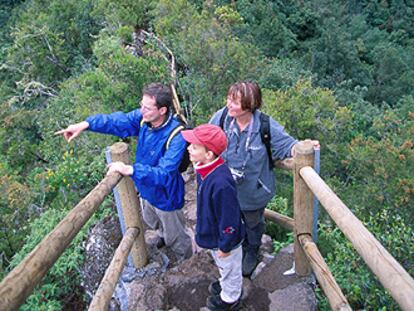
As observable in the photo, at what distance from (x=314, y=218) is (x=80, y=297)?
2.63m

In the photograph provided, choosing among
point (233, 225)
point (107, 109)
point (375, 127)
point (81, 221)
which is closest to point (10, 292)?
point (81, 221)

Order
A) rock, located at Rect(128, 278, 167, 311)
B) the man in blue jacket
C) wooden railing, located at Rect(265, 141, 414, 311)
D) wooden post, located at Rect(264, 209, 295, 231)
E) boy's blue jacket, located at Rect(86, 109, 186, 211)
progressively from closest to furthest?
wooden railing, located at Rect(265, 141, 414, 311) → the man in blue jacket → boy's blue jacket, located at Rect(86, 109, 186, 211) → rock, located at Rect(128, 278, 167, 311) → wooden post, located at Rect(264, 209, 295, 231)

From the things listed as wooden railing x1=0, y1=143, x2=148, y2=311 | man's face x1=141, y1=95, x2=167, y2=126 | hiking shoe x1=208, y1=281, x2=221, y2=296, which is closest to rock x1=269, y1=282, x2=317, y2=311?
hiking shoe x1=208, y1=281, x2=221, y2=296

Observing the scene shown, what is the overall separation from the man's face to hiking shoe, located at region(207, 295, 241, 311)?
135 centimetres

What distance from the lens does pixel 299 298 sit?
118 inches

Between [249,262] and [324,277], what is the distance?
88cm

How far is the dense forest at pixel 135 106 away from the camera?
170 inches

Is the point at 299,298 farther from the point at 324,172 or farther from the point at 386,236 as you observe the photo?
the point at 324,172

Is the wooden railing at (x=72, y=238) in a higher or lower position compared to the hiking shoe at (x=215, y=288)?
higher

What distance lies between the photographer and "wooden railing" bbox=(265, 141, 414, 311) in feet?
4.82

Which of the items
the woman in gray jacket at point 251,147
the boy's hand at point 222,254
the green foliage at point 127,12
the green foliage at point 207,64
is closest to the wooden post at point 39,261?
the boy's hand at point 222,254

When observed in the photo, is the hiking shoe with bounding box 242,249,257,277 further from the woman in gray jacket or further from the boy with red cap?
the boy with red cap

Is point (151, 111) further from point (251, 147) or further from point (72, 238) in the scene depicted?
point (72, 238)

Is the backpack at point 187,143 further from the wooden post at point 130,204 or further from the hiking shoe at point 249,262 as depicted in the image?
the hiking shoe at point 249,262
